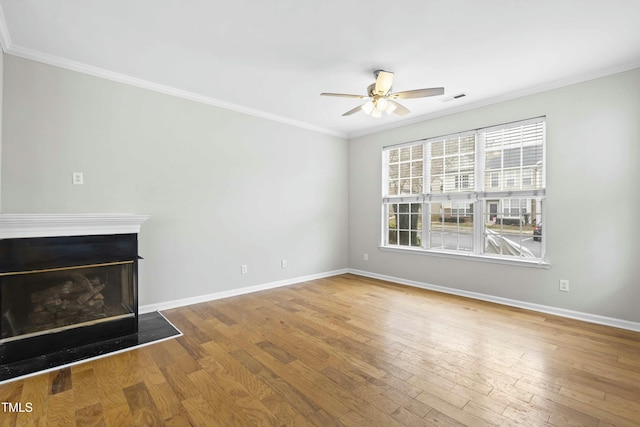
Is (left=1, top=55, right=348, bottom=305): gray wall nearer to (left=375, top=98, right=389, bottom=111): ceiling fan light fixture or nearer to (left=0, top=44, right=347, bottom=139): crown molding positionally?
(left=0, top=44, right=347, bottom=139): crown molding

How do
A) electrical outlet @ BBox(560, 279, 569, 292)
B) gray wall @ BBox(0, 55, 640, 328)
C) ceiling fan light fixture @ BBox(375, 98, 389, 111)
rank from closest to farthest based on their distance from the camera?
gray wall @ BBox(0, 55, 640, 328) < ceiling fan light fixture @ BBox(375, 98, 389, 111) < electrical outlet @ BBox(560, 279, 569, 292)

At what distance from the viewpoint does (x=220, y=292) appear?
4.10m

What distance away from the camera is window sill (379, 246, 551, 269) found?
3.65 m

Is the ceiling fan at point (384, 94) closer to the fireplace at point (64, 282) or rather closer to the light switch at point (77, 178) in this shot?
the fireplace at point (64, 282)

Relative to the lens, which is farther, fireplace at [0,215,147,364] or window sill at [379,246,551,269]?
window sill at [379,246,551,269]

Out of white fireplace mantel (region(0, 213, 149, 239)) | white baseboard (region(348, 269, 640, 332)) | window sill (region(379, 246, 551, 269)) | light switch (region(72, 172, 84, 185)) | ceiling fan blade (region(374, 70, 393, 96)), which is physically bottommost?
white baseboard (region(348, 269, 640, 332))

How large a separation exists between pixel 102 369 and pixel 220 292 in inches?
72.3

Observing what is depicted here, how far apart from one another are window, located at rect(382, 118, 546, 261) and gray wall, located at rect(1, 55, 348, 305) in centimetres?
135

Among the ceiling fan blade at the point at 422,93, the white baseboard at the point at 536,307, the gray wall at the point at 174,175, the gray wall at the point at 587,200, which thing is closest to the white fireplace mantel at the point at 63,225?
the gray wall at the point at 174,175

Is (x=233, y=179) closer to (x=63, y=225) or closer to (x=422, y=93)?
(x=63, y=225)

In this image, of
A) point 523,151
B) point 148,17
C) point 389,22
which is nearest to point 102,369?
point 148,17

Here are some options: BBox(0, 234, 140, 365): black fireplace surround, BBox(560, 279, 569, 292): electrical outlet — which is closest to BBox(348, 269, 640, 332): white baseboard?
BBox(560, 279, 569, 292): electrical outlet

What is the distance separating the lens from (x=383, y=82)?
3.06 metres

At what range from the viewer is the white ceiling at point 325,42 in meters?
2.23
